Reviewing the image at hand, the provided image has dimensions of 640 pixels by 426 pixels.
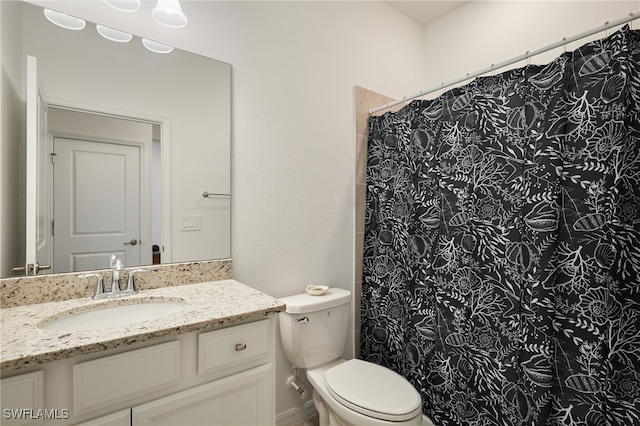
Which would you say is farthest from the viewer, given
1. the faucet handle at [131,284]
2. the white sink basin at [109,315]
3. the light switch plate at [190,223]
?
the light switch plate at [190,223]

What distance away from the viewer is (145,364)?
860 millimetres

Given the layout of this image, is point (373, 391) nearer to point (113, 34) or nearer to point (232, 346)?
point (232, 346)

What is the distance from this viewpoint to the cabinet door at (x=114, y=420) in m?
0.80

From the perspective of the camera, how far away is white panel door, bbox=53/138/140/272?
1185 millimetres

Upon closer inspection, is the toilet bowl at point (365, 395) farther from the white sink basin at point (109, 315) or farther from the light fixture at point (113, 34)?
the light fixture at point (113, 34)

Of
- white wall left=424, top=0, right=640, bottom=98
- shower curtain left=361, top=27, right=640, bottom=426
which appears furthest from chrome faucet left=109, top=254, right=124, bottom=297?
white wall left=424, top=0, right=640, bottom=98

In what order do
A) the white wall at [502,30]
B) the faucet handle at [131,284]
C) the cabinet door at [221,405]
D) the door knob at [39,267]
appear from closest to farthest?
1. the cabinet door at [221,405]
2. the door knob at [39,267]
3. the faucet handle at [131,284]
4. the white wall at [502,30]

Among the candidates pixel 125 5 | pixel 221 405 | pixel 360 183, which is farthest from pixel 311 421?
pixel 125 5

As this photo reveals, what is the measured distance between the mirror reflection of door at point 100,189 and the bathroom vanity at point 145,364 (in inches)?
8.1

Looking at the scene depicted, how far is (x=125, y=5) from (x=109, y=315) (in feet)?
3.91

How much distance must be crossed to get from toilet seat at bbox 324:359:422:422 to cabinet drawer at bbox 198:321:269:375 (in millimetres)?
508

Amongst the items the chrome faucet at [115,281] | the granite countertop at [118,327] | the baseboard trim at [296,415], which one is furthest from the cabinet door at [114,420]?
the baseboard trim at [296,415]

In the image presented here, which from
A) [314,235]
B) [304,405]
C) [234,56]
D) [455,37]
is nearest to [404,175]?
[314,235]

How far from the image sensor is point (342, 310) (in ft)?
5.65
